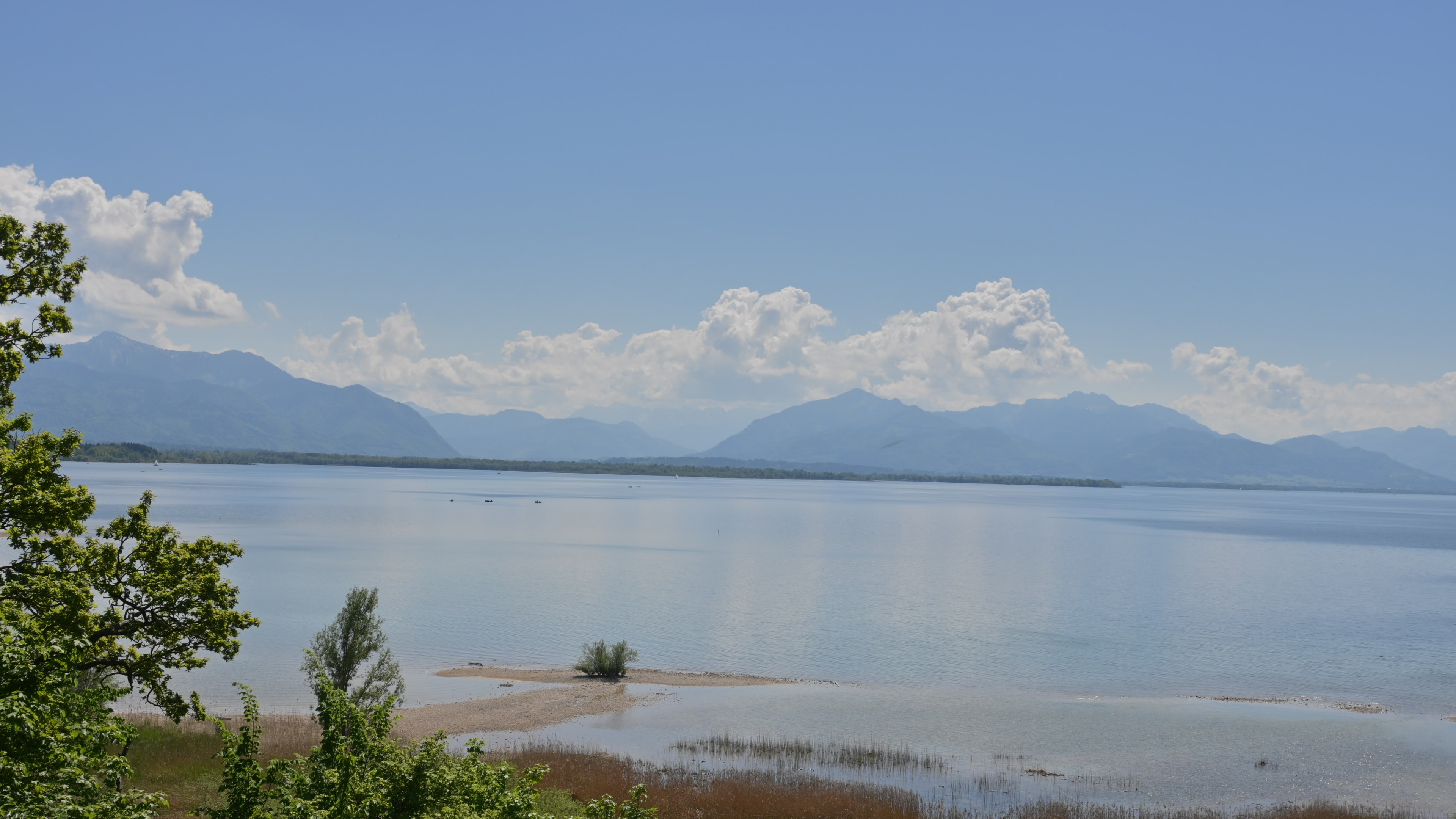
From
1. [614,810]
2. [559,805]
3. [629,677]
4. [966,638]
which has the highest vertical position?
[614,810]

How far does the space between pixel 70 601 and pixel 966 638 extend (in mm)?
56237

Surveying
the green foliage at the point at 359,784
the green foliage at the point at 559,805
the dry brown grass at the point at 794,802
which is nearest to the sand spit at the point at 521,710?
the dry brown grass at the point at 794,802

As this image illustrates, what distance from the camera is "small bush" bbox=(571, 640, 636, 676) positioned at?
163 ft

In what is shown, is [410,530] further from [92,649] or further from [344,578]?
[92,649]

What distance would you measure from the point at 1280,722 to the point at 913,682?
57.2 ft

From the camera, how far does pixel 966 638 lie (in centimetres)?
6300

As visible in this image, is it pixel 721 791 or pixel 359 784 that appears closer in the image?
pixel 359 784

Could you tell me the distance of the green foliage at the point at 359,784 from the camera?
13430 millimetres

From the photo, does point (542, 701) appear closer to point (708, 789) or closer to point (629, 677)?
point (629, 677)

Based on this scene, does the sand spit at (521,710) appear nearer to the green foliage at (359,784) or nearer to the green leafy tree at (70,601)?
the green leafy tree at (70,601)

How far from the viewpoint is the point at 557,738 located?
121 feet

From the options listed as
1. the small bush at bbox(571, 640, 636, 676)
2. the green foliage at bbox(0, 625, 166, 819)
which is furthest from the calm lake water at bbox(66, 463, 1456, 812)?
the green foliage at bbox(0, 625, 166, 819)

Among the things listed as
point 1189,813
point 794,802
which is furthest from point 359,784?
point 1189,813

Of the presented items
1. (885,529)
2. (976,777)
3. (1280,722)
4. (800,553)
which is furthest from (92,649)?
(885,529)
